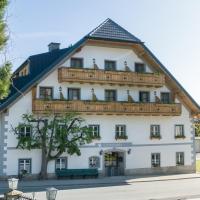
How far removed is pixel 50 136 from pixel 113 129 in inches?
230

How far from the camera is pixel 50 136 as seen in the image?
35.1 m

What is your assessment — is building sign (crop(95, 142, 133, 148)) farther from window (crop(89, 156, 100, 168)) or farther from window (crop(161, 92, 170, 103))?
window (crop(161, 92, 170, 103))

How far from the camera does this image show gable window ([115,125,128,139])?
126ft

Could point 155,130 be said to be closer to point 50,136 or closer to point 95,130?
point 95,130

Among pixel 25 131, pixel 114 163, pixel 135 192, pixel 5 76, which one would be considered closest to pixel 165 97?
pixel 114 163

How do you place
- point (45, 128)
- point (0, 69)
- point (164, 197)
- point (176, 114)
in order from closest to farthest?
point (0, 69), point (164, 197), point (45, 128), point (176, 114)

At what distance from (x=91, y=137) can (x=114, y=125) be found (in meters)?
3.08

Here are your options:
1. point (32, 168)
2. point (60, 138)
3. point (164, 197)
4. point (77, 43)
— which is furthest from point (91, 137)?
point (164, 197)

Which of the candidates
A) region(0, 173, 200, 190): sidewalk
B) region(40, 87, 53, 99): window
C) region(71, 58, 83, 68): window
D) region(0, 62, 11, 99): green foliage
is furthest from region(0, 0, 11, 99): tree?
region(71, 58, 83, 68): window

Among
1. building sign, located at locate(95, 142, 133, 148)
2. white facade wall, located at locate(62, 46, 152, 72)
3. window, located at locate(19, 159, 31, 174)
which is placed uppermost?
white facade wall, located at locate(62, 46, 152, 72)

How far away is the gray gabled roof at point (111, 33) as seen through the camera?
37.6 metres

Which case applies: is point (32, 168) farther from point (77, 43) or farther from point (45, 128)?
point (77, 43)

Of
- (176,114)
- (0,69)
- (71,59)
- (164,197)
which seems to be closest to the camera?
(0,69)

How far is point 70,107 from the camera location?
116 ft
